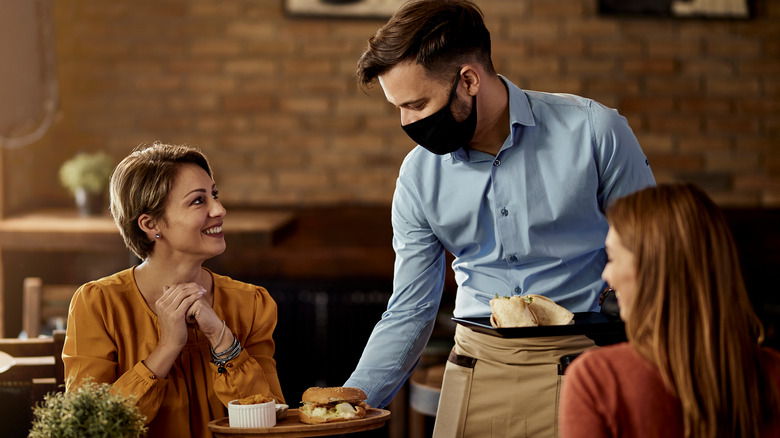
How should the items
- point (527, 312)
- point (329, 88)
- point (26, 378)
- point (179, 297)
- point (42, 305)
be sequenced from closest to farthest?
point (527, 312) < point (179, 297) < point (26, 378) < point (42, 305) < point (329, 88)

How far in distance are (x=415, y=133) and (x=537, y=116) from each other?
12.1 inches

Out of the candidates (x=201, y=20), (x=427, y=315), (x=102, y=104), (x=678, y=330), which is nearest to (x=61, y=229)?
(x=102, y=104)

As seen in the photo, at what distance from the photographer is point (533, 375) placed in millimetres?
1867

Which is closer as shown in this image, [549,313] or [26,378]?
[549,313]

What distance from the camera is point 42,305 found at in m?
3.31

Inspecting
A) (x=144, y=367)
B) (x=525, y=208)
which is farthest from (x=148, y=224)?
(x=525, y=208)

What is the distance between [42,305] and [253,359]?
5.49ft

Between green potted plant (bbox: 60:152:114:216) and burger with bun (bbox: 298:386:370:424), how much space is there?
290 cm

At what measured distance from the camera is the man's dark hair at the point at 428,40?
190cm

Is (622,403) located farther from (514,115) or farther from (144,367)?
(144,367)

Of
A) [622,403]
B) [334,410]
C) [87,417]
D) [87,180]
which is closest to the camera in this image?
[622,403]

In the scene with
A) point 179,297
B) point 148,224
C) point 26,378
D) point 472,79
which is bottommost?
point 26,378

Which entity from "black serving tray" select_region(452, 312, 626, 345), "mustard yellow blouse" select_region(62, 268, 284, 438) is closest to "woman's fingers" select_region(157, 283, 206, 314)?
"mustard yellow blouse" select_region(62, 268, 284, 438)

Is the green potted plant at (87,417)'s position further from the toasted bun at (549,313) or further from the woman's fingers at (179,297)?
the toasted bun at (549,313)
